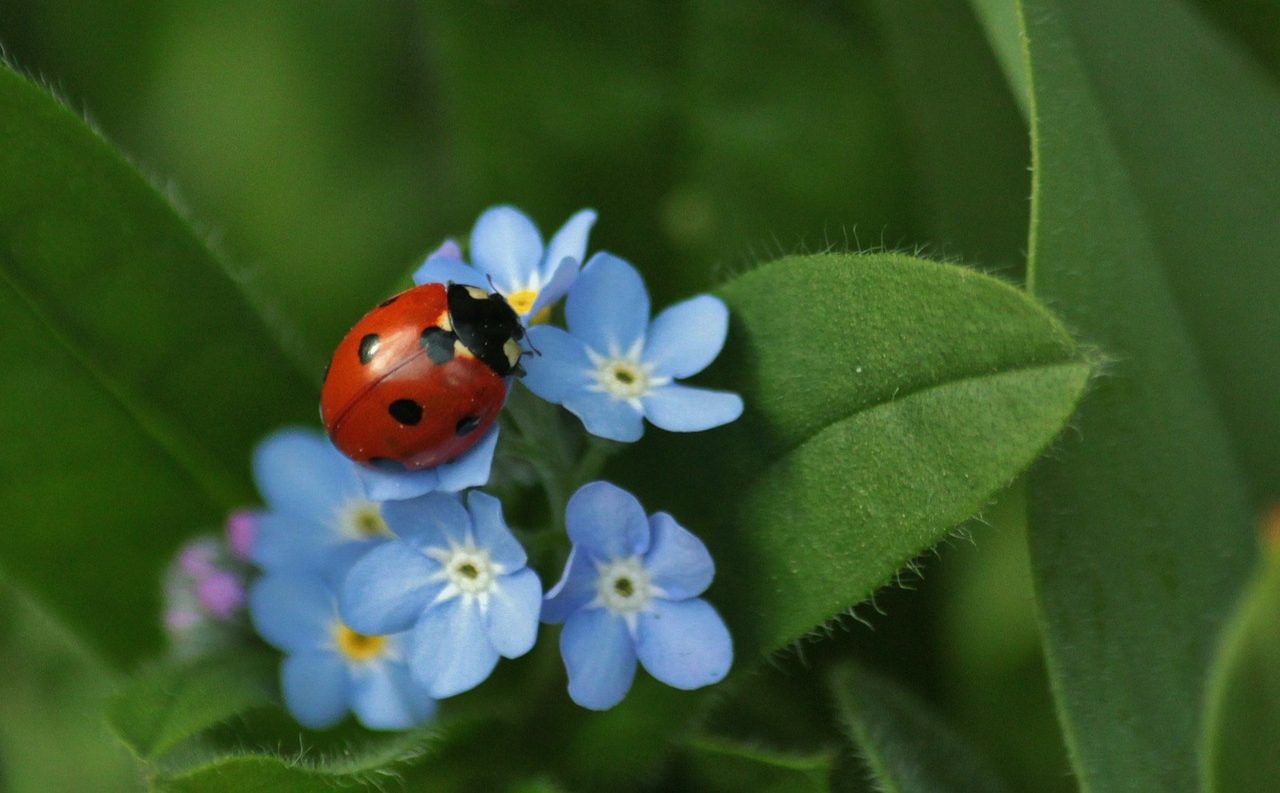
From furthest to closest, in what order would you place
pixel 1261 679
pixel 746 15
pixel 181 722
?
pixel 746 15 < pixel 181 722 < pixel 1261 679

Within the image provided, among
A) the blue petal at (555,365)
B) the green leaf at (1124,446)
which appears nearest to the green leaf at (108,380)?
the blue petal at (555,365)

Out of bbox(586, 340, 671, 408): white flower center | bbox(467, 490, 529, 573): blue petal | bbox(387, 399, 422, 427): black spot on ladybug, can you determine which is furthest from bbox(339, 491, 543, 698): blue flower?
bbox(586, 340, 671, 408): white flower center

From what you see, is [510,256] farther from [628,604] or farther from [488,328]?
[628,604]

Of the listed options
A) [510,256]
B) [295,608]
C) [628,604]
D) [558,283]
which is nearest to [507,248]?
[510,256]

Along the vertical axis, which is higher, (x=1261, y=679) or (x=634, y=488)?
(x=634, y=488)

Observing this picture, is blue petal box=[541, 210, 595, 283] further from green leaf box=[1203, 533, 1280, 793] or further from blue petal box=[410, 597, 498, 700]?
green leaf box=[1203, 533, 1280, 793]

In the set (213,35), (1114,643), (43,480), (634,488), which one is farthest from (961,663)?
(213,35)

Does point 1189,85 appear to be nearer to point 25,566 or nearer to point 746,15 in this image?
point 746,15
